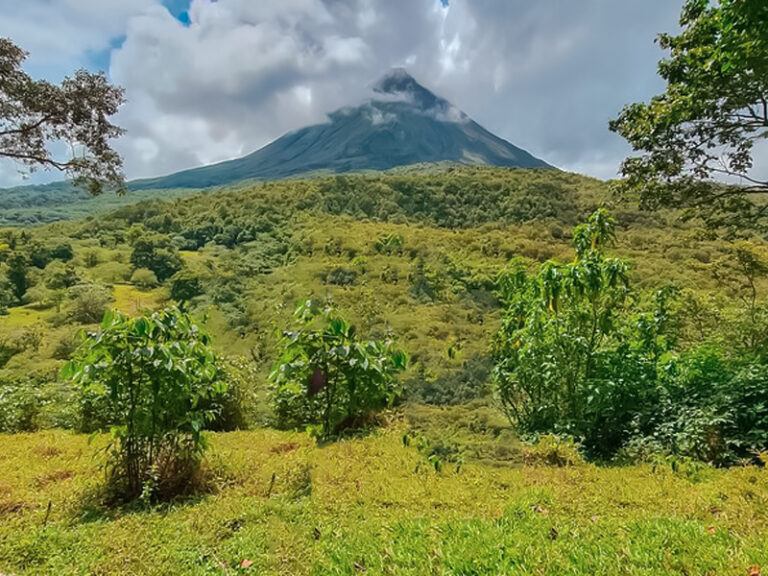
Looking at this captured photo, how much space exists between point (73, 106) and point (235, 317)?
Answer: 1736 centimetres

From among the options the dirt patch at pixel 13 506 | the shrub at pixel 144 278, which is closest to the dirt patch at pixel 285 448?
the dirt patch at pixel 13 506

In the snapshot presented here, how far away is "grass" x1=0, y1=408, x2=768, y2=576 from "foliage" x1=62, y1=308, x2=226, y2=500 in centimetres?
28

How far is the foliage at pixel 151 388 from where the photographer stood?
10.1ft

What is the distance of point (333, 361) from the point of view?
392 cm

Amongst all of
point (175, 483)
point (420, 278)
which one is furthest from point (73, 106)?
point (420, 278)

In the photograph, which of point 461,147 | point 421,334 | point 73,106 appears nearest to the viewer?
point 73,106

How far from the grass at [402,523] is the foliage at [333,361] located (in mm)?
639

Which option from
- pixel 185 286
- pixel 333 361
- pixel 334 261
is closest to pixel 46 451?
pixel 333 361

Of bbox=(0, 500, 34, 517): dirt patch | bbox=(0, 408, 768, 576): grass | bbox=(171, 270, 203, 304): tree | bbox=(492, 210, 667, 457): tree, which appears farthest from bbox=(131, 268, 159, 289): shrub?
bbox=(492, 210, 667, 457): tree

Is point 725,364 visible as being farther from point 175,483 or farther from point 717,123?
point 175,483

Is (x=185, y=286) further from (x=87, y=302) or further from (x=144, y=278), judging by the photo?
(x=87, y=302)

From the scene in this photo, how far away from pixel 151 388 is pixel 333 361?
1.37 m

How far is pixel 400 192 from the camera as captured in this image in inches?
1913

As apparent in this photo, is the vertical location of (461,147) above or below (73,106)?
above
